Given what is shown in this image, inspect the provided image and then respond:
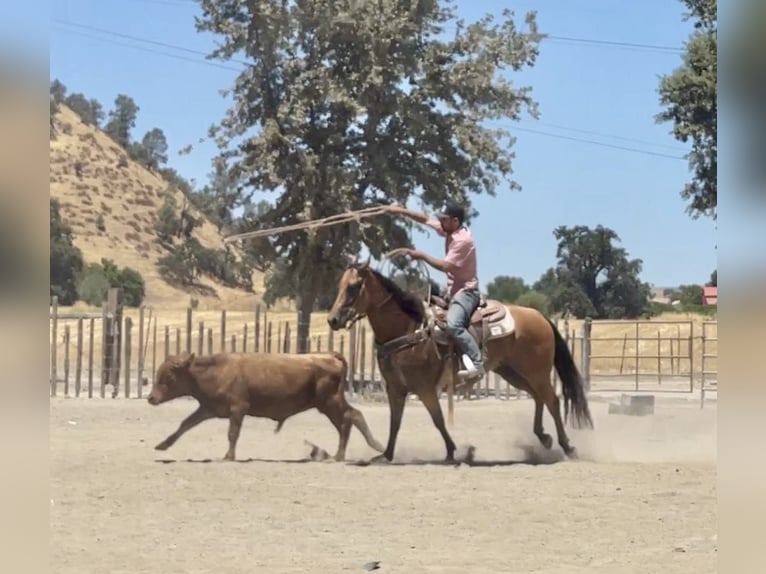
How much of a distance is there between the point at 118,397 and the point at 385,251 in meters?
7.31

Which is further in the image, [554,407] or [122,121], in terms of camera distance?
[122,121]

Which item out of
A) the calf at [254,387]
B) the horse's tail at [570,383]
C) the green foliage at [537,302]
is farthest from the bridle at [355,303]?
the green foliage at [537,302]

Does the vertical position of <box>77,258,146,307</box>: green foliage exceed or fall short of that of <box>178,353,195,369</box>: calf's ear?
it exceeds it

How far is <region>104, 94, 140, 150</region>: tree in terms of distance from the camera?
8794 centimetres

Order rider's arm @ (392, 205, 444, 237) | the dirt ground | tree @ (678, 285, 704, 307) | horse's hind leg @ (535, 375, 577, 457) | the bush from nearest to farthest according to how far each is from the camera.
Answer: the dirt ground < rider's arm @ (392, 205, 444, 237) < horse's hind leg @ (535, 375, 577, 457) < the bush < tree @ (678, 285, 704, 307)

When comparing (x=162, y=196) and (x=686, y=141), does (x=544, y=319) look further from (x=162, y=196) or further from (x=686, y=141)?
(x=162, y=196)

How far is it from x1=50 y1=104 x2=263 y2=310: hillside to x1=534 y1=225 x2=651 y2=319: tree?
67.2 feet

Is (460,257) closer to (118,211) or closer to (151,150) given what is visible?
(118,211)

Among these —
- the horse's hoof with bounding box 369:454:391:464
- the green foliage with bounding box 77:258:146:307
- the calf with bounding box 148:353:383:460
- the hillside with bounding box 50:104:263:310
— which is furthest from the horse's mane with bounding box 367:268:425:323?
the hillside with bounding box 50:104:263:310

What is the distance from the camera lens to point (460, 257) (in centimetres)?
1039

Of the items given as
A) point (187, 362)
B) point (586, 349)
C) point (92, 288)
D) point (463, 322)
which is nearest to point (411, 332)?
point (463, 322)

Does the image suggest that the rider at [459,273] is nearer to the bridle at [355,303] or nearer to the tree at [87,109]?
the bridle at [355,303]

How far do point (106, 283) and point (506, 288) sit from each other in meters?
20.7

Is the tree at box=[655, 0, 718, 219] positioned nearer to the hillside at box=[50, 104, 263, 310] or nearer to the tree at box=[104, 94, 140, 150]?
the hillside at box=[50, 104, 263, 310]
